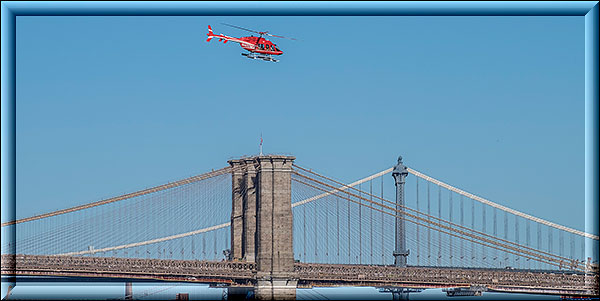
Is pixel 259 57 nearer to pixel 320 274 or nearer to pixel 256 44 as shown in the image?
pixel 256 44

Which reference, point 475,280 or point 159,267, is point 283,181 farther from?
point 475,280

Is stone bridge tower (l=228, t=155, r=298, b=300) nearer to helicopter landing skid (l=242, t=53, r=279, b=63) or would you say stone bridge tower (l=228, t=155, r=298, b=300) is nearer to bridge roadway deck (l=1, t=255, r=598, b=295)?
bridge roadway deck (l=1, t=255, r=598, b=295)

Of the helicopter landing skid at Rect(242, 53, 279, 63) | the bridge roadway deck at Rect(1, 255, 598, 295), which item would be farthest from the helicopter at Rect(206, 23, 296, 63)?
the bridge roadway deck at Rect(1, 255, 598, 295)

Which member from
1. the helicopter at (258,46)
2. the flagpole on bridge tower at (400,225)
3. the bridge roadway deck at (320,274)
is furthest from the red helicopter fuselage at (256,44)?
the flagpole on bridge tower at (400,225)

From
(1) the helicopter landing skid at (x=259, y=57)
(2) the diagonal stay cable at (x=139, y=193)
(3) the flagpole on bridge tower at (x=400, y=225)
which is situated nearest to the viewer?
(1) the helicopter landing skid at (x=259, y=57)

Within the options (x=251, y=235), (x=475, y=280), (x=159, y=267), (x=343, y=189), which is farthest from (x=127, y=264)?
(x=475, y=280)

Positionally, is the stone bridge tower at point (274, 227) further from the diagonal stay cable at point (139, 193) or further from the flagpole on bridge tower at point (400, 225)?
the flagpole on bridge tower at point (400, 225)
